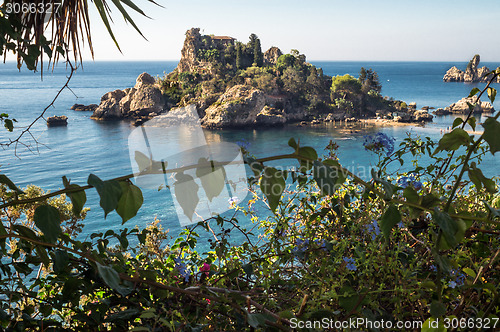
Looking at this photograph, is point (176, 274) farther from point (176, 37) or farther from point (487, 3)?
Result: point (487, 3)

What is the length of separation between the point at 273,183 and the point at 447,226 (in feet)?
0.53

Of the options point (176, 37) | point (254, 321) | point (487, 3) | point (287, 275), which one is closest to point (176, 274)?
point (287, 275)

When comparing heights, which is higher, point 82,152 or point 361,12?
point 361,12

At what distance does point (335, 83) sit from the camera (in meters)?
41.6

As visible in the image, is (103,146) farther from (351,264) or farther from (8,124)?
(351,264)

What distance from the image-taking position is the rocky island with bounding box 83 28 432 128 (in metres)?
35.6

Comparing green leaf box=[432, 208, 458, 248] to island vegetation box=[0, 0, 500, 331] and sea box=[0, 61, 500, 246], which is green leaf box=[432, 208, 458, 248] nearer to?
island vegetation box=[0, 0, 500, 331]

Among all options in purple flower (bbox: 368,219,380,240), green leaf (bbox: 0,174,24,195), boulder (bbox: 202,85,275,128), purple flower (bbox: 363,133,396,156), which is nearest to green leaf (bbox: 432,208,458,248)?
green leaf (bbox: 0,174,24,195)

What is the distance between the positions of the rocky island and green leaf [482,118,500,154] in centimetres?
3442

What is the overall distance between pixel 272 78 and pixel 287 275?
129ft

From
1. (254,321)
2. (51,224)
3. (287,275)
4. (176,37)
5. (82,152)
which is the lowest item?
(82,152)

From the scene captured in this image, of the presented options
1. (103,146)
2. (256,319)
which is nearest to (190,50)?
(103,146)

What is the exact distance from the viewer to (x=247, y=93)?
35.5 metres

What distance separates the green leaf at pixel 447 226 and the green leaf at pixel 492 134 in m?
0.07
